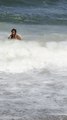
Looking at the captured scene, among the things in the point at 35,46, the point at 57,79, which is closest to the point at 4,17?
the point at 35,46

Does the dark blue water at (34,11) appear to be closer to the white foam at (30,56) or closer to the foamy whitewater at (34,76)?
the foamy whitewater at (34,76)

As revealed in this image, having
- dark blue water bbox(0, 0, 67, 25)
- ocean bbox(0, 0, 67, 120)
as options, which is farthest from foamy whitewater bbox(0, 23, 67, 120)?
dark blue water bbox(0, 0, 67, 25)

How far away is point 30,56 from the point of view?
10023mm

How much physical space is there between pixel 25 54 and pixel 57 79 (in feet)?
7.46

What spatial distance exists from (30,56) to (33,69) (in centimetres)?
109

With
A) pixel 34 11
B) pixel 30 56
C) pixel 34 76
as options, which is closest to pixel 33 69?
pixel 34 76

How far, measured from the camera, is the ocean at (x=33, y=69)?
6332 millimetres

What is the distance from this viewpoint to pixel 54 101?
6715 mm

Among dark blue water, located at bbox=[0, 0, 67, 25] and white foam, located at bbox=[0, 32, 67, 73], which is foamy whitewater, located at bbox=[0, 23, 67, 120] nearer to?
white foam, located at bbox=[0, 32, 67, 73]

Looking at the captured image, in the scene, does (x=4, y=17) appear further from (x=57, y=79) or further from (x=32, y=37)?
(x=57, y=79)

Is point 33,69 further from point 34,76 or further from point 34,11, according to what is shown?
point 34,11

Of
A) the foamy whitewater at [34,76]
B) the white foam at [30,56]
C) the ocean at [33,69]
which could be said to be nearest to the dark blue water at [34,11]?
the ocean at [33,69]

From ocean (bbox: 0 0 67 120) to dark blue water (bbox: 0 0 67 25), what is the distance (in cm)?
4

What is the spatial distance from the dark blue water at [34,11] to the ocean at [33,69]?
4 centimetres
